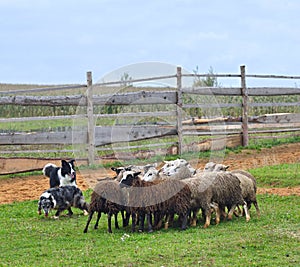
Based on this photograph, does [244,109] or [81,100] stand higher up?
[81,100]

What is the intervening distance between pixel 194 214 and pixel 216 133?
1020 centimetres

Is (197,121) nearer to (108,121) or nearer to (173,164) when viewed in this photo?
(108,121)

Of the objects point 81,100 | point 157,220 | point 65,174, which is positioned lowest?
point 157,220

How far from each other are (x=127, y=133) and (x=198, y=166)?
102 inches

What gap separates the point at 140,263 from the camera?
7992 millimetres

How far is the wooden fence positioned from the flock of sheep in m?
5.90

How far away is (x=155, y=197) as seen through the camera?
10.2 meters

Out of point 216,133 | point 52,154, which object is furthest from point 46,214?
point 216,133

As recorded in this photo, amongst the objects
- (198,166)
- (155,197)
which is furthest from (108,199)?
(198,166)

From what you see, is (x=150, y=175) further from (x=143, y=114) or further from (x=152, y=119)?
(x=152, y=119)

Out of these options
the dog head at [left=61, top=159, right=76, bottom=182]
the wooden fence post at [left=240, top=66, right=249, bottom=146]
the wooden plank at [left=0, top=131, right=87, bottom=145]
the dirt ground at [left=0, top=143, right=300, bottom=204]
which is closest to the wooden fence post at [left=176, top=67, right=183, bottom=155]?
the dirt ground at [left=0, top=143, right=300, bottom=204]

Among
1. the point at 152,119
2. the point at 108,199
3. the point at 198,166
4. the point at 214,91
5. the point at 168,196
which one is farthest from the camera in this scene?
the point at 152,119

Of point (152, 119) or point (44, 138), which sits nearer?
point (44, 138)

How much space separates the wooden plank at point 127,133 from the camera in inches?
720
